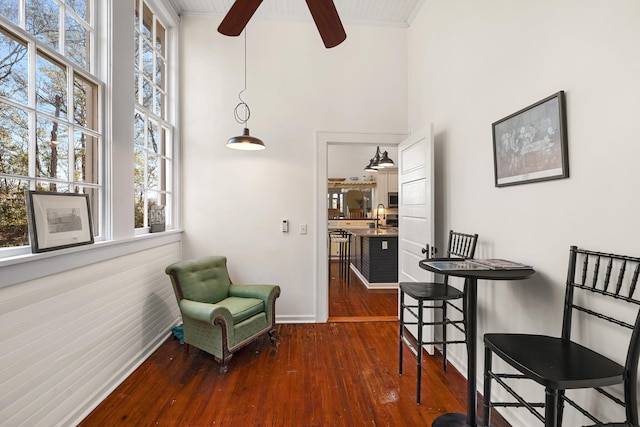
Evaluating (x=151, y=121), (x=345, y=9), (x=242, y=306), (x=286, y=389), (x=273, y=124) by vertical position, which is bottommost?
(x=286, y=389)

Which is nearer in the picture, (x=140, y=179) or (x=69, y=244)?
(x=69, y=244)

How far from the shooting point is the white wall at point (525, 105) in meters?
1.17

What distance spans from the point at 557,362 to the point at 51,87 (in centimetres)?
297

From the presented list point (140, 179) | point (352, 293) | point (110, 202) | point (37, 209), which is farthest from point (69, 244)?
point (352, 293)

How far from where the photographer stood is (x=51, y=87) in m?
1.68

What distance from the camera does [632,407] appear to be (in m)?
1.03

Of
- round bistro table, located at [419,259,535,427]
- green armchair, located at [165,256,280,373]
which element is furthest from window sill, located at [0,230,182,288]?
round bistro table, located at [419,259,535,427]

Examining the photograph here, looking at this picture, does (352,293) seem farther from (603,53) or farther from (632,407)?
(603,53)

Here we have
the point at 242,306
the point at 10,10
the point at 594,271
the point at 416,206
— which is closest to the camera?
the point at 594,271

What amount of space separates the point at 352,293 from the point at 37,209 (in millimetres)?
3804

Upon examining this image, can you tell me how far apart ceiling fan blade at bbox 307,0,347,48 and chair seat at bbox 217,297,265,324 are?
2.26 m

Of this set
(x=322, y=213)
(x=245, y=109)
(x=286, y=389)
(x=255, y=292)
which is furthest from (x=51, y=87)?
(x=286, y=389)

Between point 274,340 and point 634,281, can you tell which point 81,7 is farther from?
point 634,281

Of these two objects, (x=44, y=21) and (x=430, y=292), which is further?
(x=430, y=292)
